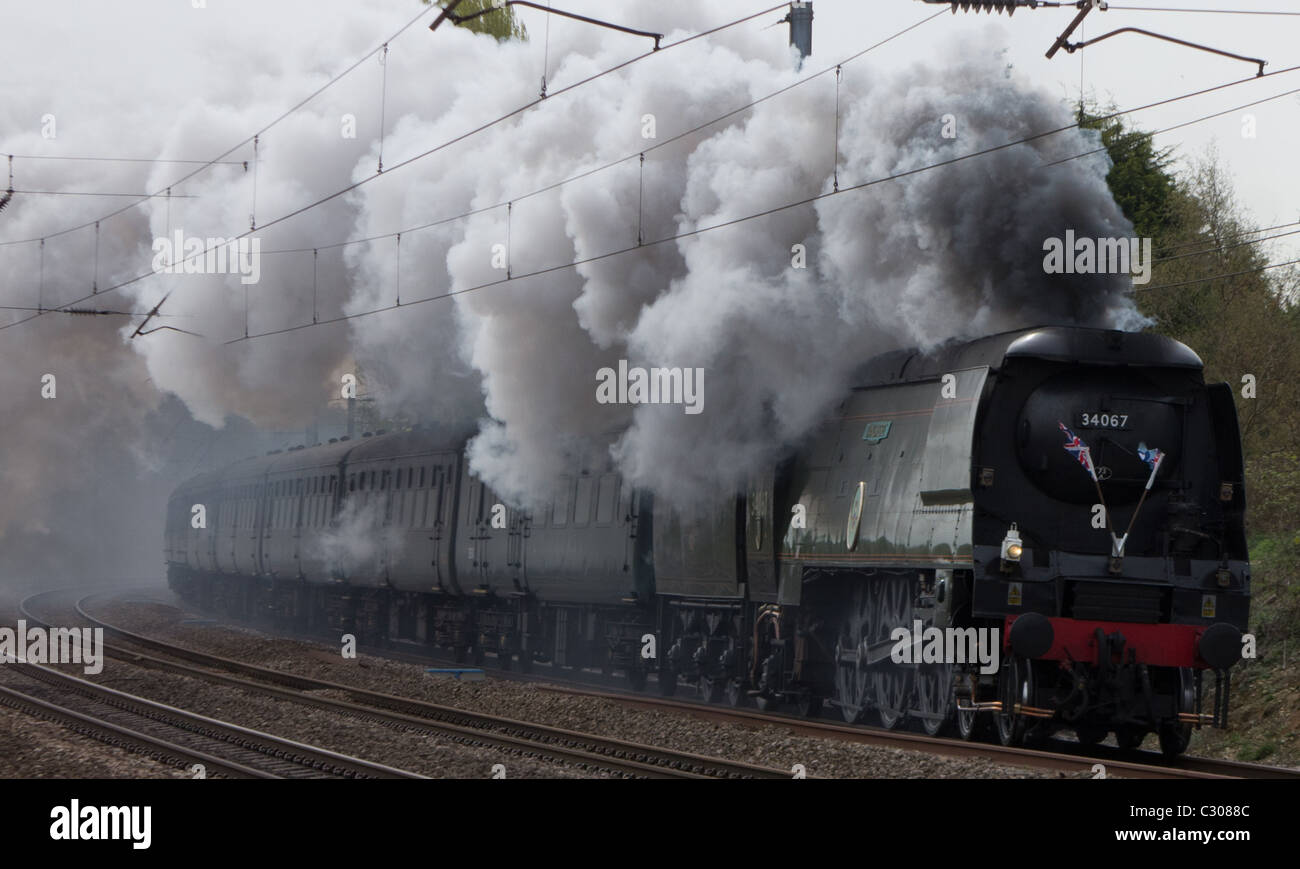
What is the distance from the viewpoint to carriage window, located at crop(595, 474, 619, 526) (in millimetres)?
21234

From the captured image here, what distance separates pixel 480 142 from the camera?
87.6 feet

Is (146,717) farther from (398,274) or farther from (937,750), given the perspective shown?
(398,274)

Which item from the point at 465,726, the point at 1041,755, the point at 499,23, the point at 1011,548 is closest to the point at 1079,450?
the point at 1011,548

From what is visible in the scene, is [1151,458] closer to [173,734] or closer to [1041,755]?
[1041,755]

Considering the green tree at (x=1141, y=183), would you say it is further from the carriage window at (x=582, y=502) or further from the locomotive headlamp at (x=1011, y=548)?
the locomotive headlamp at (x=1011, y=548)

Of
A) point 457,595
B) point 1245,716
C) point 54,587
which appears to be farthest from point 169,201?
point 54,587

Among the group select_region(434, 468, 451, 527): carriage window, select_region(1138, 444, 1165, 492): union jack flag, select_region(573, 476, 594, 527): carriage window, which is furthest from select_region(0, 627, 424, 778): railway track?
select_region(434, 468, 451, 527): carriage window

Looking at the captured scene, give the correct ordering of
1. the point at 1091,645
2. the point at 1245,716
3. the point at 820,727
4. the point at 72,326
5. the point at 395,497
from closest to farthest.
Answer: the point at 1091,645, the point at 820,727, the point at 1245,716, the point at 395,497, the point at 72,326

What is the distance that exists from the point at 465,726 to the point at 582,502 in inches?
228

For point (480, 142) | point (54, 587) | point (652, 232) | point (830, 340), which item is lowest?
point (54, 587)

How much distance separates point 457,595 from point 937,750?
1483 centimetres

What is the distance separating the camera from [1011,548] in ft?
43.0

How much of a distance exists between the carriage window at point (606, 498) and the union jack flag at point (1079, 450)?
8709 millimetres

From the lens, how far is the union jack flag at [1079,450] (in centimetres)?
1345
